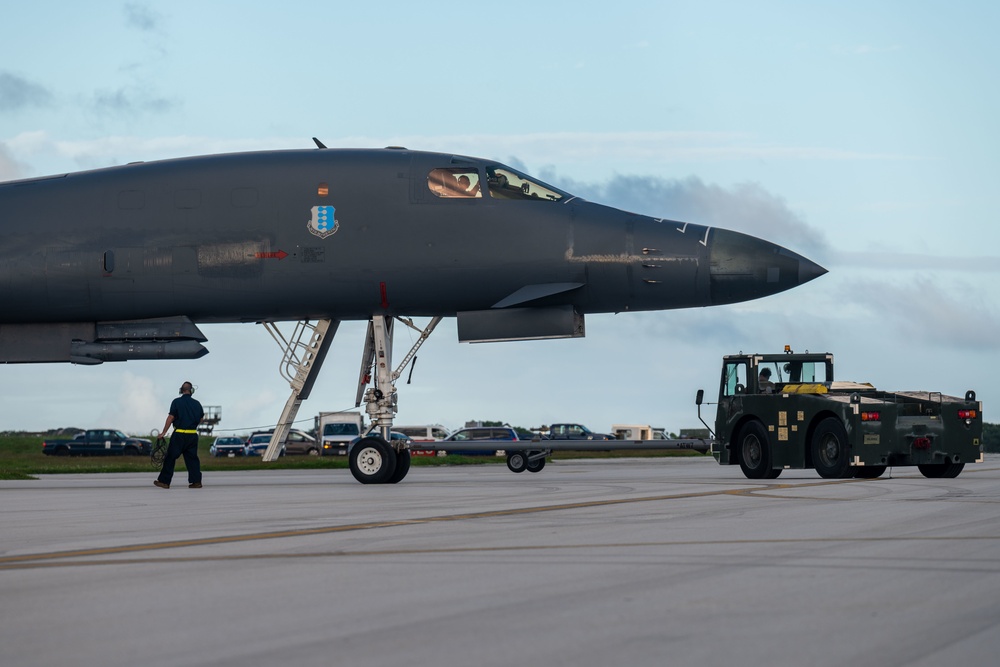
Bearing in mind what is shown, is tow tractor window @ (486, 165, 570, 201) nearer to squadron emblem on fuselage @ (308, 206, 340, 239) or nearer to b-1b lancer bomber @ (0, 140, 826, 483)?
b-1b lancer bomber @ (0, 140, 826, 483)

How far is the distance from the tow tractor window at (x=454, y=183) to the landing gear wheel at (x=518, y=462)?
41.8 ft

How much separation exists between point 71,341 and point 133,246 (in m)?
Answer: 2.18

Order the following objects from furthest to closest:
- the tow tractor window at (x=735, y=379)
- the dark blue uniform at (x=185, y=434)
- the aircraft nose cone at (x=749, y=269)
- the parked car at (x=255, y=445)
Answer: the parked car at (x=255, y=445), the tow tractor window at (x=735, y=379), the dark blue uniform at (x=185, y=434), the aircraft nose cone at (x=749, y=269)

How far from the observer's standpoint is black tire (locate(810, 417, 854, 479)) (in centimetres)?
2070

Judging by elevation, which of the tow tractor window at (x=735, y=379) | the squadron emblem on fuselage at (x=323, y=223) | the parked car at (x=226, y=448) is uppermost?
the squadron emblem on fuselage at (x=323, y=223)

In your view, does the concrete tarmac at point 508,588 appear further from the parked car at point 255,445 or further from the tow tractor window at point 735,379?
the parked car at point 255,445

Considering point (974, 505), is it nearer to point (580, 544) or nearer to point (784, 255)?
point (580, 544)

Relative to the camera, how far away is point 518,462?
32.0 metres

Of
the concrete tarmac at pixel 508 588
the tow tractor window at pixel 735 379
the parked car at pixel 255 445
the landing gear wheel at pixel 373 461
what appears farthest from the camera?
the parked car at pixel 255 445

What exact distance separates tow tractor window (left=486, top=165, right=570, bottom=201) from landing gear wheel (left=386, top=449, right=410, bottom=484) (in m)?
4.65

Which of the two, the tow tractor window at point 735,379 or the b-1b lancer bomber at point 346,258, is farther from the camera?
the tow tractor window at point 735,379

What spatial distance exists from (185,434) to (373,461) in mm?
3140

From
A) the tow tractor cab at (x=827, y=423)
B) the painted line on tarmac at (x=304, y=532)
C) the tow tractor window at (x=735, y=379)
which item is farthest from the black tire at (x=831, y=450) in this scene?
the painted line on tarmac at (x=304, y=532)

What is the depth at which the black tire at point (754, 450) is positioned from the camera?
22.2m
